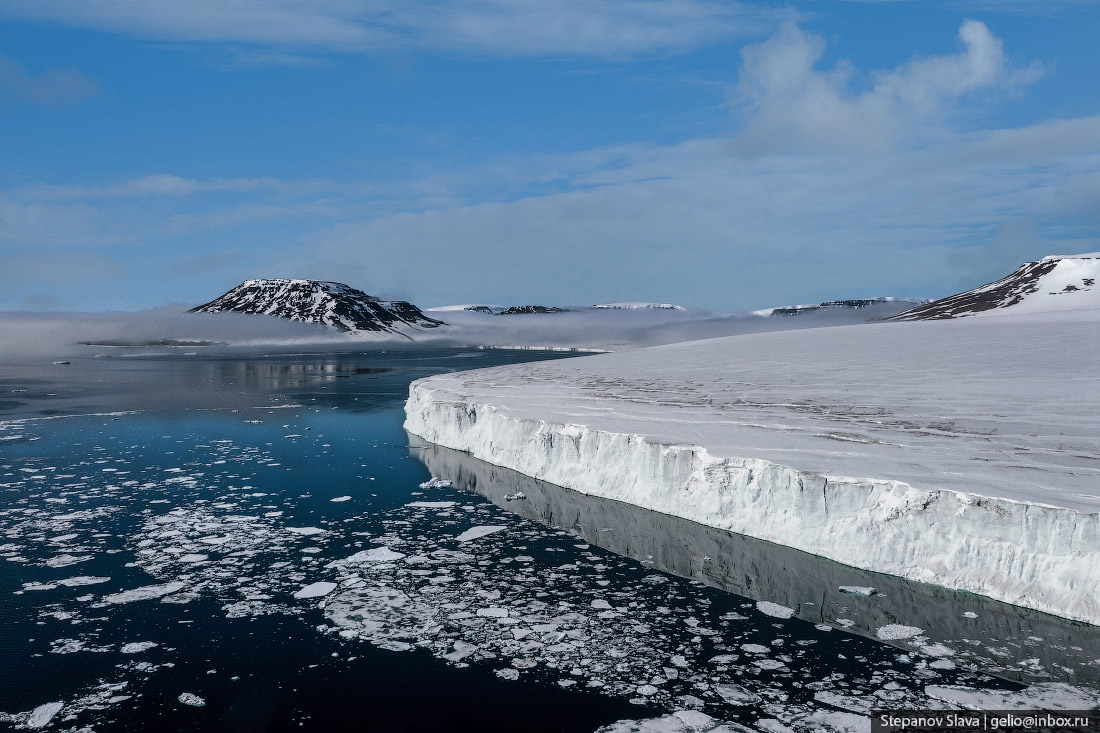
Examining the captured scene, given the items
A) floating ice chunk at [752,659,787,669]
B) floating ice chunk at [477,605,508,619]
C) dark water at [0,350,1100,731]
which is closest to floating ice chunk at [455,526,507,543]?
dark water at [0,350,1100,731]

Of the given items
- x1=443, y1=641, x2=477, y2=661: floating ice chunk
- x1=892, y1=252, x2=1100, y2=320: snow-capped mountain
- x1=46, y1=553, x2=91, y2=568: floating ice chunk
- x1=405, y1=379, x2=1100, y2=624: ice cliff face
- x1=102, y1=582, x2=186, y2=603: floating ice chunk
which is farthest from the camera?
x1=892, y1=252, x2=1100, y2=320: snow-capped mountain

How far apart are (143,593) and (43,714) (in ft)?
6.23

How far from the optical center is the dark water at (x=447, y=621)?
14.1 ft

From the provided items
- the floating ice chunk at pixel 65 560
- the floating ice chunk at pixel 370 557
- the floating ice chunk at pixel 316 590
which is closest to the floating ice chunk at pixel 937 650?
the floating ice chunk at pixel 370 557

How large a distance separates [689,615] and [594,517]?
9.54ft

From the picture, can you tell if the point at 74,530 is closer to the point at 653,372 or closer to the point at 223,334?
the point at 653,372

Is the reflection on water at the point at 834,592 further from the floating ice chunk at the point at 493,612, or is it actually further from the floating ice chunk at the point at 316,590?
the floating ice chunk at the point at 316,590

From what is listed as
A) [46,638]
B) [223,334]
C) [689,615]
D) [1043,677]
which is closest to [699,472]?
[689,615]

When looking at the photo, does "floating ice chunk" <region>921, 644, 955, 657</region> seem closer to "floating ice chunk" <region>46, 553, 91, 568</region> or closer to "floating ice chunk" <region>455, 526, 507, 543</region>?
"floating ice chunk" <region>455, 526, 507, 543</region>

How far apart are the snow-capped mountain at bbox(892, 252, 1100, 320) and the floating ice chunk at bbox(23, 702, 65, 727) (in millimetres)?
78578

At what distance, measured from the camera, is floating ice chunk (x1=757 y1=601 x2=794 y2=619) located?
218 inches

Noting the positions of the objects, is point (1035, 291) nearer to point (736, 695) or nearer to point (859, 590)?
point (859, 590)

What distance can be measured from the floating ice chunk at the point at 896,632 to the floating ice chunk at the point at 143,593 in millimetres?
5732

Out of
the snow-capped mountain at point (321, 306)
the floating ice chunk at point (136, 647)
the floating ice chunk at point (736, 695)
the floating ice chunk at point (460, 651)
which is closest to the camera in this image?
the floating ice chunk at point (736, 695)
